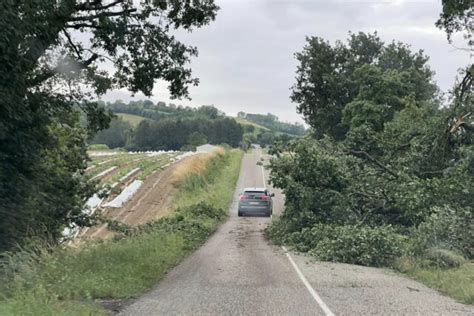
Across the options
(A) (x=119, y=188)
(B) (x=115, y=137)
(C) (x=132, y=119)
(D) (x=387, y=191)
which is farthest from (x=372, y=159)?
(C) (x=132, y=119)

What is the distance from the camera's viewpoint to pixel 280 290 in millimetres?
10977

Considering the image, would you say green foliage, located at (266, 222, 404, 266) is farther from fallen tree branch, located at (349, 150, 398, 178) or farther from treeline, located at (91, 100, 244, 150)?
treeline, located at (91, 100, 244, 150)

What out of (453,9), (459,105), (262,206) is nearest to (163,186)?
(262,206)

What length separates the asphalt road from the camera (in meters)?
9.08

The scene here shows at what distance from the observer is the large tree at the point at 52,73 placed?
10922 millimetres

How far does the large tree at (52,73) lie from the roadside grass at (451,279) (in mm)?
8671

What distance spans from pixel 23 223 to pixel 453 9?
41.0ft

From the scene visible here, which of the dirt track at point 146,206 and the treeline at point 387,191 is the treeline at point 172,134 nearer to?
the dirt track at point 146,206

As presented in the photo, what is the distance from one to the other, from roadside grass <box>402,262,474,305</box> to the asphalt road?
31cm

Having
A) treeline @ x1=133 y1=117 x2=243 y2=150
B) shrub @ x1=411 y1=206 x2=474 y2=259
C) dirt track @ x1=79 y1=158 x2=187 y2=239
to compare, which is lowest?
dirt track @ x1=79 y1=158 x2=187 y2=239

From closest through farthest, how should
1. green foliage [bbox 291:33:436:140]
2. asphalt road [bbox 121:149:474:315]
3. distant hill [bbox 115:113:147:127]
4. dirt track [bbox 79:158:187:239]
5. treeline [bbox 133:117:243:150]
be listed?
asphalt road [bbox 121:149:474:315] → dirt track [bbox 79:158:187:239] → green foliage [bbox 291:33:436:140] → treeline [bbox 133:117:243:150] → distant hill [bbox 115:113:147:127]

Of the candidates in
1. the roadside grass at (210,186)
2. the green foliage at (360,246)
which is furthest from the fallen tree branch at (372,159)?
the roadside grass at (210,186)

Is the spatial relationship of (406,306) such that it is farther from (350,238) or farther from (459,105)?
(459,105)

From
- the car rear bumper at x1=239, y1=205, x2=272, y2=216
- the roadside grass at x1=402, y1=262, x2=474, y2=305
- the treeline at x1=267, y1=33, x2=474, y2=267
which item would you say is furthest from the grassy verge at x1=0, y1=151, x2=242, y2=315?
the car rear bumper at x1=239, y1=205, x2=272, y2=216
